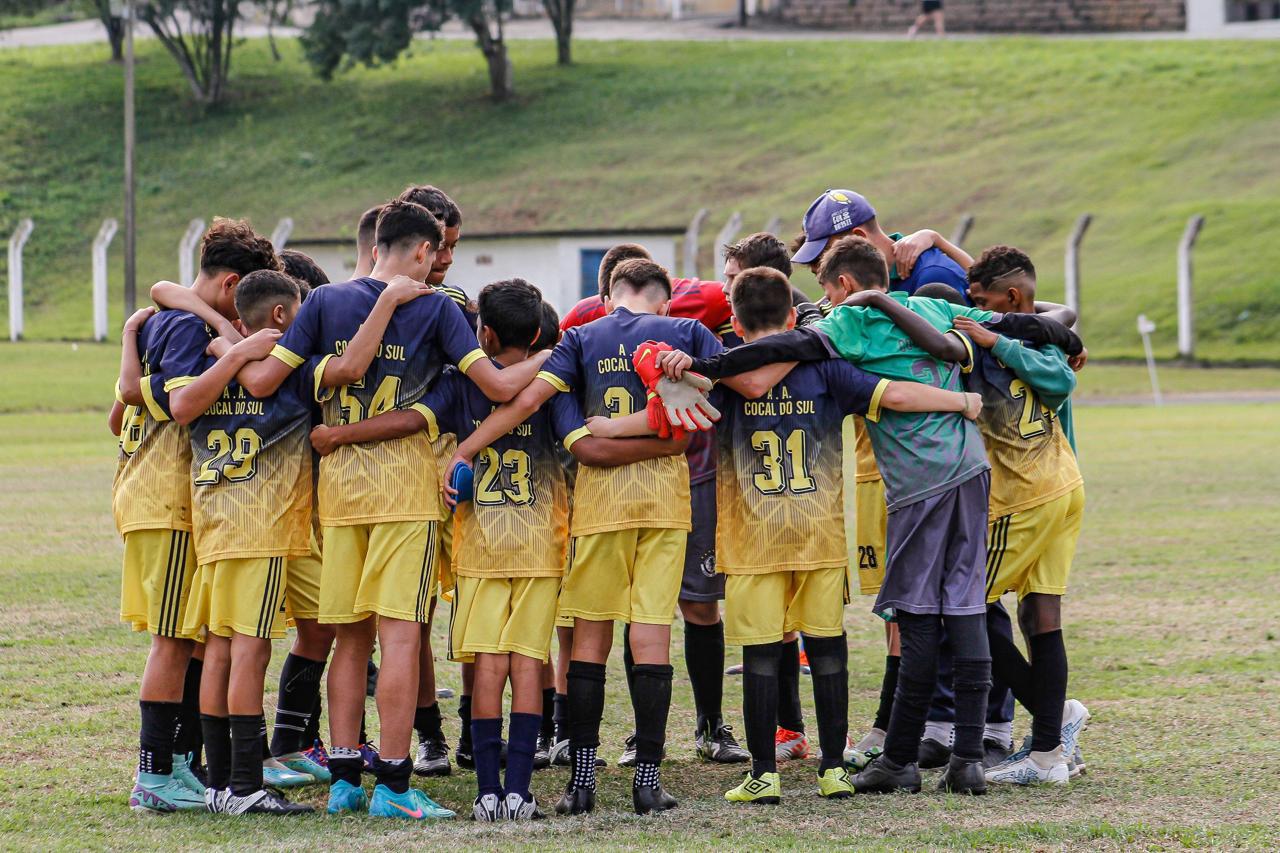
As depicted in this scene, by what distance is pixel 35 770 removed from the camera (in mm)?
6113

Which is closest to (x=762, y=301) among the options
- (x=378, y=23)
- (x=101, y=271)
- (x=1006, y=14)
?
(x=101, y=271)

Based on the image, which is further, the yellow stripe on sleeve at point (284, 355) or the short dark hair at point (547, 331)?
the short dark hair at point (547, 331)

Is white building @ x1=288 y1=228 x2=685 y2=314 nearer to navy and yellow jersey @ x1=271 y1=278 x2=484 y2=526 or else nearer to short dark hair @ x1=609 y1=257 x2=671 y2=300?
short dark hair @ x1=609 y1=257 x2=671 y2=300

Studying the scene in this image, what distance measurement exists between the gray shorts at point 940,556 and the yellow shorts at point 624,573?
0.84 m

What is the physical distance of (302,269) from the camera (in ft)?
23.9

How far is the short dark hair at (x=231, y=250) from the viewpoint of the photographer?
243 inches

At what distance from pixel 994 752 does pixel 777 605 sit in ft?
4.21

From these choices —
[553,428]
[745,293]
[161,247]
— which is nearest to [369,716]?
[553,428]

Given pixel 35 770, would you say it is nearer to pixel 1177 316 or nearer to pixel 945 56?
pixel 1177 316

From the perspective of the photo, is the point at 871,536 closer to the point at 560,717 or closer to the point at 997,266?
the point at 997,266

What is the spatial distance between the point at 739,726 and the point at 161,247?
40.2 metres

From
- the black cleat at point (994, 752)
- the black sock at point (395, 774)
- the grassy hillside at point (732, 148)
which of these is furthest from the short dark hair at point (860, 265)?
the grassy hillside at point (732, 148)

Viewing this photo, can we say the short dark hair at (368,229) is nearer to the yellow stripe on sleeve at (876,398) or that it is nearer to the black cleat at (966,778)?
the yellow stripe on sleeve at (876,398)

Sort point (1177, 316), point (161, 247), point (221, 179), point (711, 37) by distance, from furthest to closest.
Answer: point (711, 37), point (221, 179), point (161, 247), point (1177, 316)
